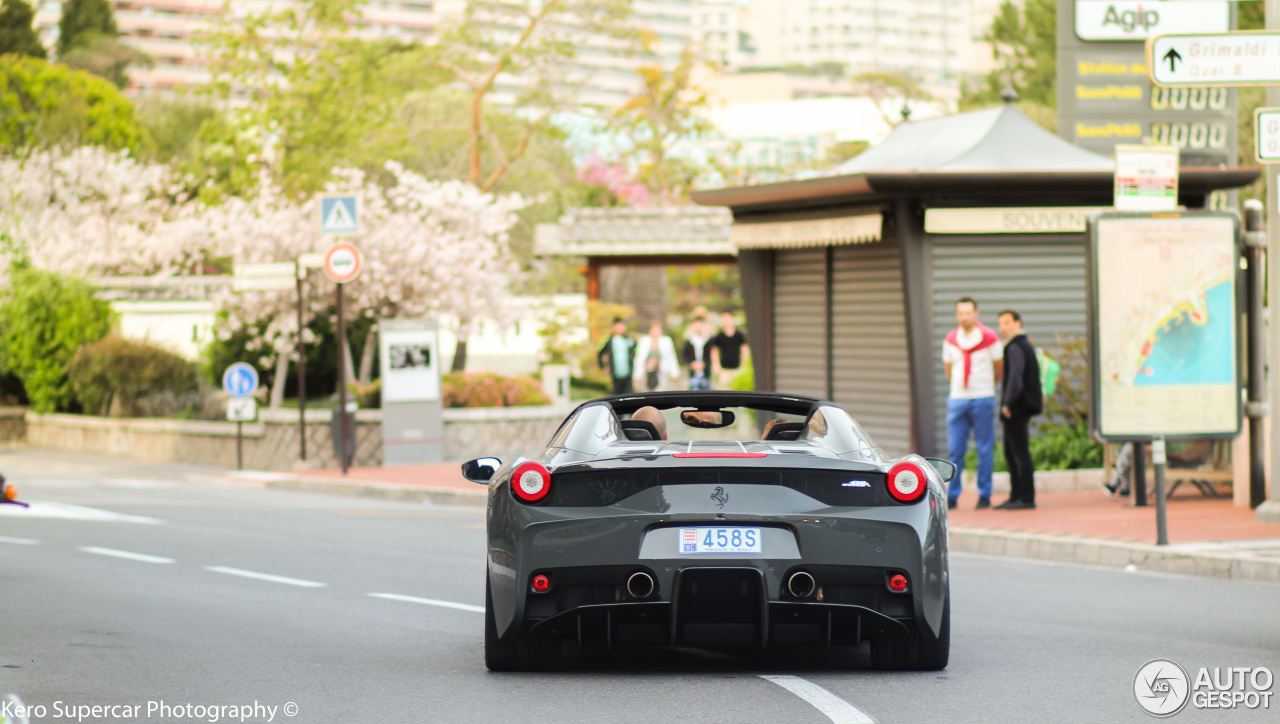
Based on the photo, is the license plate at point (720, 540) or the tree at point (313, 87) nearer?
the license plate at point (720, 540)

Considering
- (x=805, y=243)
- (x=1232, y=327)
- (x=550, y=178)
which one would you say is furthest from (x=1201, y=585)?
(x=550, y=178)

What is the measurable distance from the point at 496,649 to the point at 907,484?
73.6 inches

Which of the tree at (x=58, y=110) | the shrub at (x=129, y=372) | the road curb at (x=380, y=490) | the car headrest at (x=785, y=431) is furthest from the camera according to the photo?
the tree at (x=58, y=110)

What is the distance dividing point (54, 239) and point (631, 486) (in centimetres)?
3587

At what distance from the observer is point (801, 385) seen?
67.3 ft

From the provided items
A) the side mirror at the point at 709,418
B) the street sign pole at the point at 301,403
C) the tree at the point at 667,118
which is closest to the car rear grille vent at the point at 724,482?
the side mirror at the point at 709,418

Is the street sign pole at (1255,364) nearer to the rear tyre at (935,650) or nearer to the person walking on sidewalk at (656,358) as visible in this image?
the rear tyre at (935,650)

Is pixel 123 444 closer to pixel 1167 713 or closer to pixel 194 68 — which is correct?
pixel 1167 713

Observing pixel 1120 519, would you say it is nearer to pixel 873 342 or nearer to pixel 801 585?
pixel 873 342

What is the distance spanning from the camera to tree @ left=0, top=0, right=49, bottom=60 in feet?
221

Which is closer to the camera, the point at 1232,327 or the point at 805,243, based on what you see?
the point at 1232,327

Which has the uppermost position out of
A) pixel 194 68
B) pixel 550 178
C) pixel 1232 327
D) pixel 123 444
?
pixel 194 68

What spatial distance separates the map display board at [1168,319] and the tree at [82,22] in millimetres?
80730

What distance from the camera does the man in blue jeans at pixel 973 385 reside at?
1502 cm
